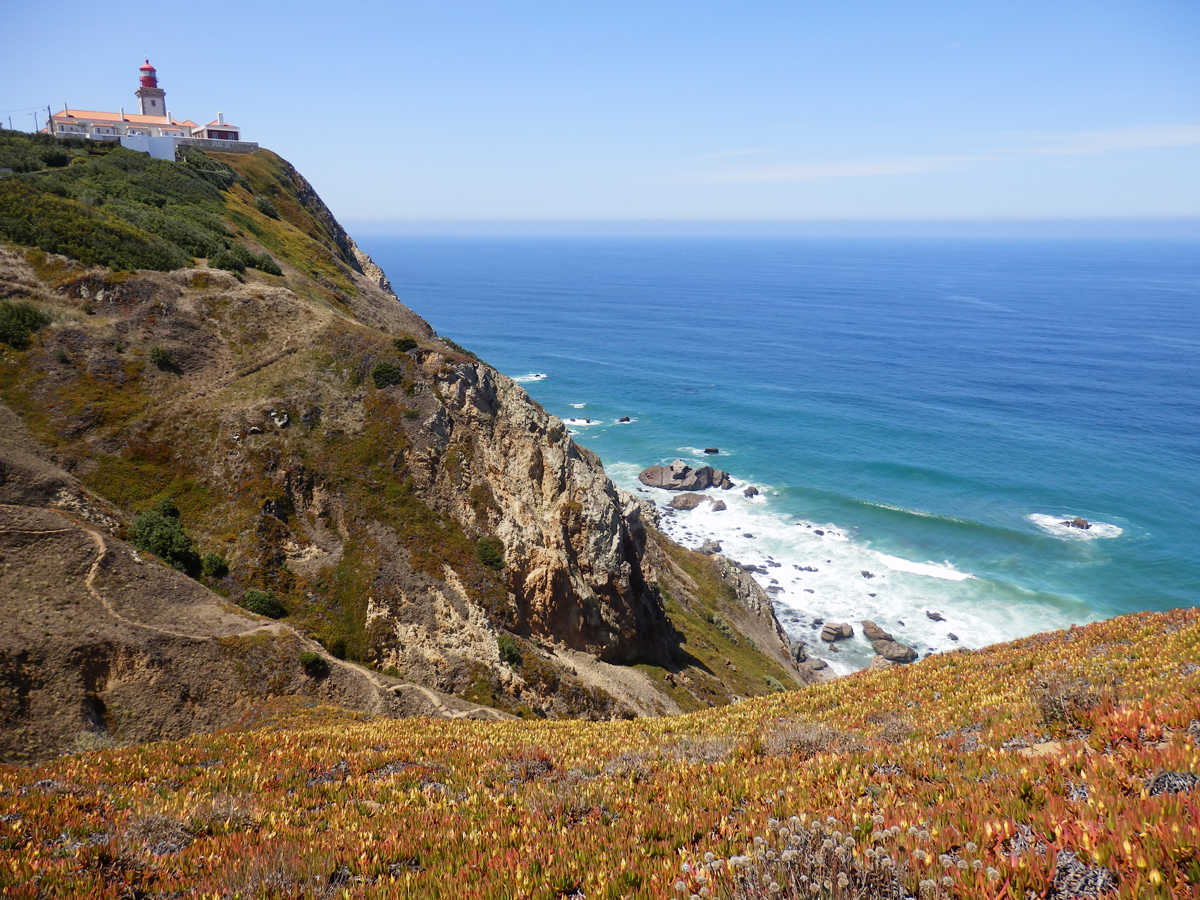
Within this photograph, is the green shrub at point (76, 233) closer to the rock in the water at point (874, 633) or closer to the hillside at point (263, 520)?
the hillside at point (263, 520)

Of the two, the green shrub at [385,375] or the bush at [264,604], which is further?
the green shrub at [385,375]

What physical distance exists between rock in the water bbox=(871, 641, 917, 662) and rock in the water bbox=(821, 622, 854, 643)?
10.5 ft

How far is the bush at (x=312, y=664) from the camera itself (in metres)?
30.7

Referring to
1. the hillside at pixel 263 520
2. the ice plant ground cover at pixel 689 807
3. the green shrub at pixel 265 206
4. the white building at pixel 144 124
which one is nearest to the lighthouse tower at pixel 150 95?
the white building at pixel 144 124

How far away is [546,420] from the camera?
49625 millimetres

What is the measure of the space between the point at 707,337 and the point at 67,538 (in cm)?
17347

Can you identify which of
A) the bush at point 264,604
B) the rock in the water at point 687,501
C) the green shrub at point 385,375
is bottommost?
the rock in the water at point 687,501

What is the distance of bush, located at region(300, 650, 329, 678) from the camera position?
30719 millimetres

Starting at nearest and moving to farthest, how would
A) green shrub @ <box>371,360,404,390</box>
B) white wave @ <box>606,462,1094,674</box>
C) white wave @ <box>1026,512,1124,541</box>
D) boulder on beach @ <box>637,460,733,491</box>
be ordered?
green shrub @ <box>371,360,404,390</box> → white wave @ <box>606,462,1094,674</box> → white wave @ <box>1026,512,1124,541</box> → boulder on beach @ <box>637,460,733,491</box>

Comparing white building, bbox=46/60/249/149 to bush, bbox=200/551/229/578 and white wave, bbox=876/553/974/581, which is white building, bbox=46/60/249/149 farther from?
white wave, bbox=876/553/974/581

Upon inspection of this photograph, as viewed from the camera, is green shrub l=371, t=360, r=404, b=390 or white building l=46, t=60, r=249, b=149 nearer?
green shrub l=371, t=360, r=404, b=390

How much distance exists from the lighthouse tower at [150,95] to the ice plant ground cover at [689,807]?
427 ft

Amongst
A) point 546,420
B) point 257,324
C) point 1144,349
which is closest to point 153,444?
point 257,324

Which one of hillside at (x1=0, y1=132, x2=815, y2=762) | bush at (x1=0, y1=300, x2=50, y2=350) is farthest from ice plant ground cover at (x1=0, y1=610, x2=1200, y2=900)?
bush at (x1=0, y1=300, x2=50, y2=350)
